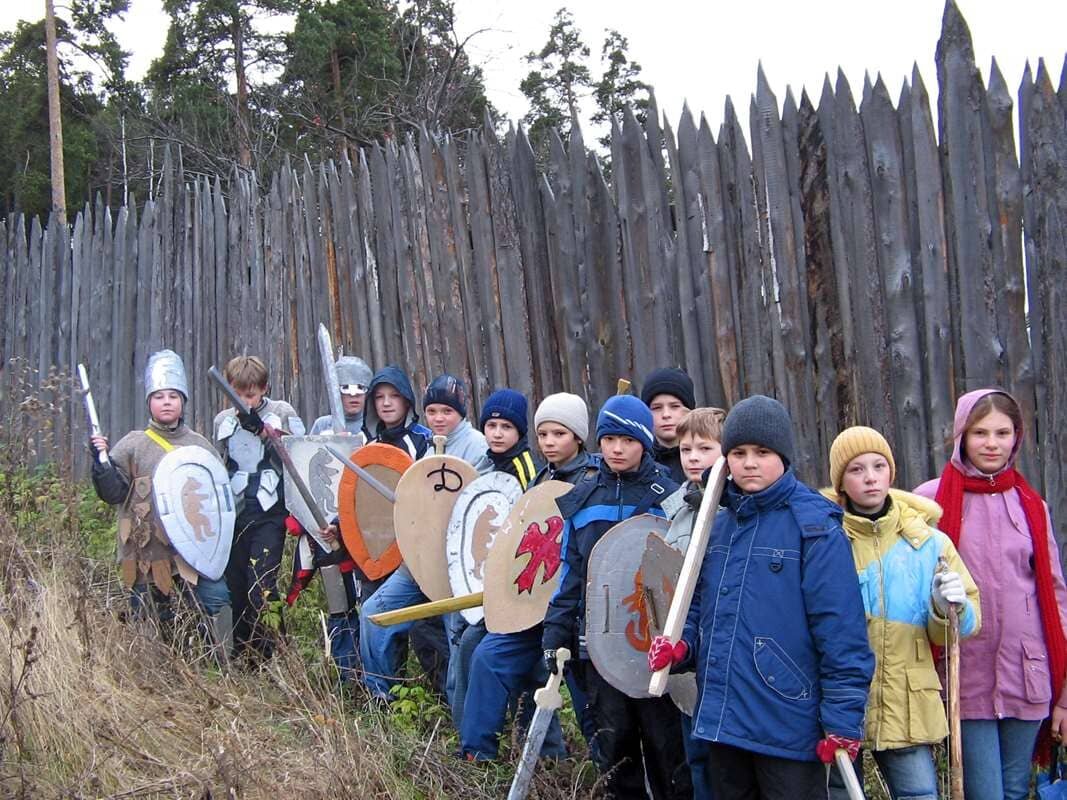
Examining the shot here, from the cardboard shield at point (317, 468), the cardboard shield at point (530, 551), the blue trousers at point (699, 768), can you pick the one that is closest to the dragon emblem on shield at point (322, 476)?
the cardboard shield at point (317, 468)

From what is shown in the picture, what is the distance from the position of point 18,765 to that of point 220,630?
165 cm

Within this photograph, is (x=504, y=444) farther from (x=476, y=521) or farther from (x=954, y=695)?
(x=954, y=695)

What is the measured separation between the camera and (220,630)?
531 cm

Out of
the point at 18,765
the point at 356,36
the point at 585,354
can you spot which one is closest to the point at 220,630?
the point at 18,765

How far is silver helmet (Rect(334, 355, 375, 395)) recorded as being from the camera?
5.75m

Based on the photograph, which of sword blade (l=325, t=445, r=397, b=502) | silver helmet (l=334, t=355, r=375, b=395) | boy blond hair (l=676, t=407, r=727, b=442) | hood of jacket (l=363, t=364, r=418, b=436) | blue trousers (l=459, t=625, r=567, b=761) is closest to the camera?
boy blond hair (l=676, t=407, r=727, b=442)

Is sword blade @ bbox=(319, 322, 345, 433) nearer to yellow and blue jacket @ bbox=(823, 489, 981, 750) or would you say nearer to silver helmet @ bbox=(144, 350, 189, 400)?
silver helmet @ bbox=(144, 350, 189, 400)

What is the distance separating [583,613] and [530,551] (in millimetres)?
429

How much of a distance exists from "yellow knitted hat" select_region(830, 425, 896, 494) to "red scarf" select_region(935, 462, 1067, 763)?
0.81 feet

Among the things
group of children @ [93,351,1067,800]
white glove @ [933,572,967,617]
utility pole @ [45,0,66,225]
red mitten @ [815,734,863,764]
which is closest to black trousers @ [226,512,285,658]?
group of children @ [93,351,1067,800]

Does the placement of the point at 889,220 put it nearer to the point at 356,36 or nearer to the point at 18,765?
the point at 18,765

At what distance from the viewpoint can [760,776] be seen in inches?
116

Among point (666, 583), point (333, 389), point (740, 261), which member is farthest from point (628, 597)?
point (333, 389)

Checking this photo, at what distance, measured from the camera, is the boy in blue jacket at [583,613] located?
361cm
